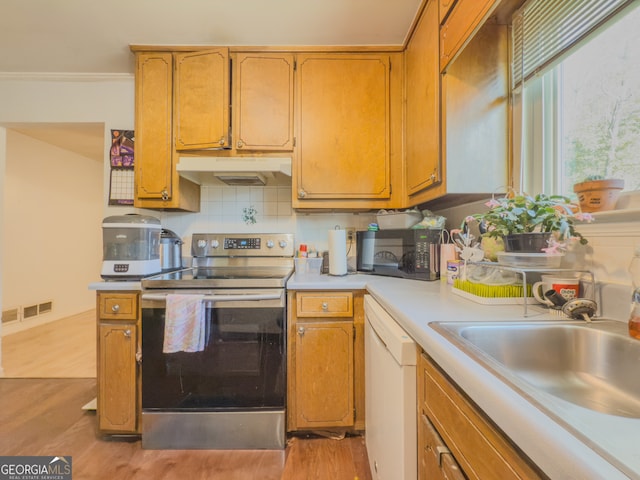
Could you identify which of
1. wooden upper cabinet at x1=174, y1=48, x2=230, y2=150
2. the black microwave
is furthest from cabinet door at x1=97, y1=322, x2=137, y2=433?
the black microwave

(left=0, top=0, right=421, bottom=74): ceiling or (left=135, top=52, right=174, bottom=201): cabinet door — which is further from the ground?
(left=0, top=0, right=421, bottom=74): ceiling

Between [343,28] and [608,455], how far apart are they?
2.00 m

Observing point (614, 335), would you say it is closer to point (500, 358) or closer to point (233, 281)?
point (500, 358)

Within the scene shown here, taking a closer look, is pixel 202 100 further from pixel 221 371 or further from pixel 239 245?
pixel 221 371

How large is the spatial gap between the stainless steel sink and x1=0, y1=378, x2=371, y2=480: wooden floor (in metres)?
1.02

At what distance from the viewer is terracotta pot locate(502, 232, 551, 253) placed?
92cm

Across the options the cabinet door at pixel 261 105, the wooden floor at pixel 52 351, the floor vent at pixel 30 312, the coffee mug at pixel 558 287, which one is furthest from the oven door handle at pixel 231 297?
the floor vent at pixel 30 312

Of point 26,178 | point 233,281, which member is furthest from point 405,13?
point 26,178

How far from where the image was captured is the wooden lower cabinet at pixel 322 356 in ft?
5.02

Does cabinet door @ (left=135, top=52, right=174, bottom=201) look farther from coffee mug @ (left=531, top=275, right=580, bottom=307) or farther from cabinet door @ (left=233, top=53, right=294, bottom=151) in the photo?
coffee mug @ (left=531, top=275, right=580, bottom=307)

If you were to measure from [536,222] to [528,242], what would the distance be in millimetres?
75

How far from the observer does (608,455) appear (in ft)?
1.02

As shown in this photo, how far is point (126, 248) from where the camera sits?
157 centimetres

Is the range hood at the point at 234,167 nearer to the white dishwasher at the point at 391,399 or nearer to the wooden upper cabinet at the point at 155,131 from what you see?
the wooden upper cabinet at the point at 155,131
